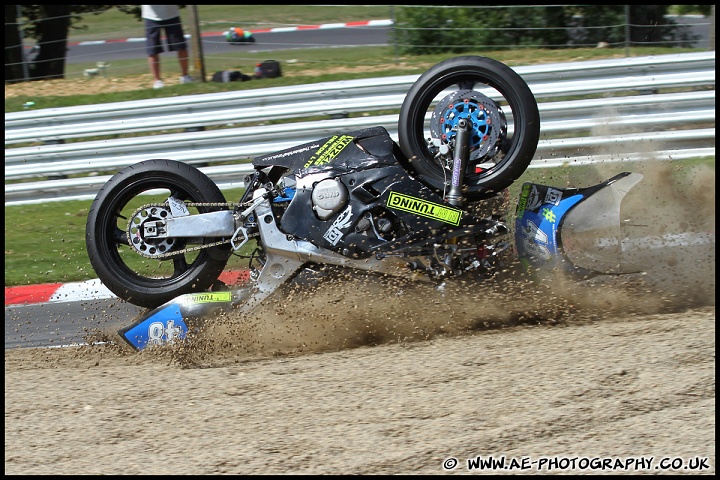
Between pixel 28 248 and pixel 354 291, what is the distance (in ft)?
12.4

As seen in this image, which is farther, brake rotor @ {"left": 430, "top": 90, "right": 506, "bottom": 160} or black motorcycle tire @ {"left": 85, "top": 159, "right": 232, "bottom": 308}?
black motorcycle tire @ {"left": 85, "top": 159, "right": 232, "bottom": 308}

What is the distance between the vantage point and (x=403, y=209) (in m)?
5.06

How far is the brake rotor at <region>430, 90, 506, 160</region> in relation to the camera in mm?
5074

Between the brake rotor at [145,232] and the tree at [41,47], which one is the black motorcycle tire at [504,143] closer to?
the brake rotor at [145,232]

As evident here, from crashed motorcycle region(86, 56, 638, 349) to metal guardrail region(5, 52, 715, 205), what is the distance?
10.1 ft

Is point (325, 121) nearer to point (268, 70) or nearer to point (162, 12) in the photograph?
point (268, 70)

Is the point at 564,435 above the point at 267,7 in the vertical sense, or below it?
below

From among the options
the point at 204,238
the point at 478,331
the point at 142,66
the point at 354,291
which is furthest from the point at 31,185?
the point at 478,331

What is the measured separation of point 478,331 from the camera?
16.7 ft

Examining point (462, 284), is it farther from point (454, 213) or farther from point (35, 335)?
point (35, 335)

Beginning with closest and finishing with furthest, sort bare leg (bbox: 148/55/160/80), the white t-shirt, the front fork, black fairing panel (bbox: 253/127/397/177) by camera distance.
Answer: the front fork < black fairing panel (bbox: 253/127/397/177) < the white t-shirt < bare leg (bbox: 148/55/160/80)

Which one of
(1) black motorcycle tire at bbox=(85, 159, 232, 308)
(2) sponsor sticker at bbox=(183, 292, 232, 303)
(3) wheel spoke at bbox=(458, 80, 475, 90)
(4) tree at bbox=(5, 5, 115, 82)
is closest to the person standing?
(4) tree at bbox=(5, 5, 115, 82)

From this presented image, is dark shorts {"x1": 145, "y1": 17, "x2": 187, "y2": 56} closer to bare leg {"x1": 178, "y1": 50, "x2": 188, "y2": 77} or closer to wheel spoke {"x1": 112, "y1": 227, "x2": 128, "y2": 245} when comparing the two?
bare leg {"x1": 178, "y1": 50, "x2": 188, "y2": 77}

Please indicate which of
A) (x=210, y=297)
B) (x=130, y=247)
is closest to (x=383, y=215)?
(x=210, y=297)
